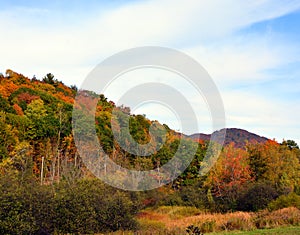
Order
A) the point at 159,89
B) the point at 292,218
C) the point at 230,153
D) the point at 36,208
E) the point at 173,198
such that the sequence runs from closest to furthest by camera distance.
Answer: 1. the point at 36,208
2. the point at 292,218
3. the point at 159,89
4. the point at 173,198
5. the point at 230,153

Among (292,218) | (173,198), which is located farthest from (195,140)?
(292,218)

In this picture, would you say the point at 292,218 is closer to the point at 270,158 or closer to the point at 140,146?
the point at 270,158

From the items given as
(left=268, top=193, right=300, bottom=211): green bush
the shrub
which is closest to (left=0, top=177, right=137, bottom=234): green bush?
(left=268, top=193, right=300, bottom=211): green bush

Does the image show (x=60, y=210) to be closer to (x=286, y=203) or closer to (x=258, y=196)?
(x=286, y=203)

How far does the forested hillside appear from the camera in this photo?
16.7 metres

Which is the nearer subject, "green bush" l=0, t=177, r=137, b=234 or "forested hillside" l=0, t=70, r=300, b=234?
"green bush" l=0, t=177, r=137, b=234

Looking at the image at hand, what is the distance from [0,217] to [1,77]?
44649 mm

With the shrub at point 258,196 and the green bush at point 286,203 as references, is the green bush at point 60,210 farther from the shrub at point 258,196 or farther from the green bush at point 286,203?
the shrub at point 258,196

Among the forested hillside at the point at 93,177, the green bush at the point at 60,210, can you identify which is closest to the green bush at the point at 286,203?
the forested hillside at the point at 93,177

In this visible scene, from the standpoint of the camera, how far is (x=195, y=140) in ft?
133

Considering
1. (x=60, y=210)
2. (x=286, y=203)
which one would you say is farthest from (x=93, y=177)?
(x=286, y=203)

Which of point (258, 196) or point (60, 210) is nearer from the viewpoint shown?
point (60, 210)

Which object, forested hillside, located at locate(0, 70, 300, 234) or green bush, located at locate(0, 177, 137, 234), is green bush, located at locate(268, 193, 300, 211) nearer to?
forested hillside, located at locate(0, 70, 300, 234)

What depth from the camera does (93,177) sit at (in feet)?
83.1
